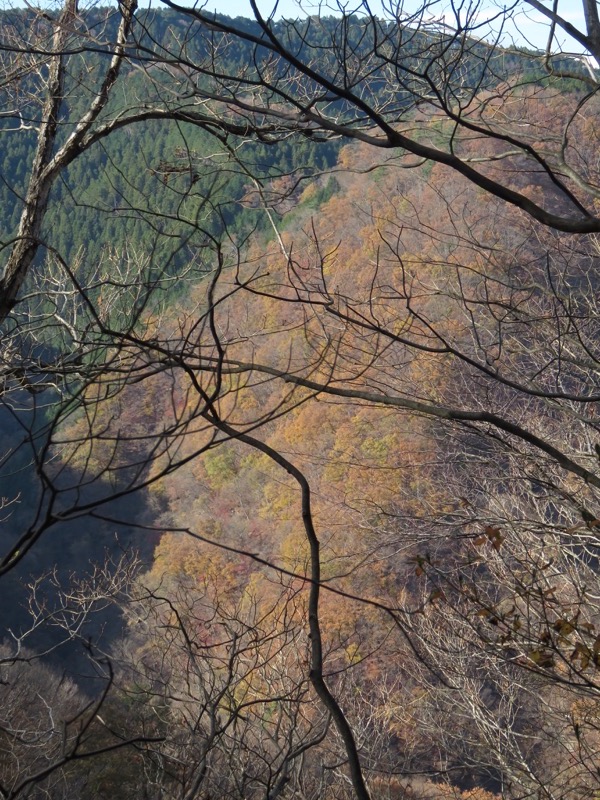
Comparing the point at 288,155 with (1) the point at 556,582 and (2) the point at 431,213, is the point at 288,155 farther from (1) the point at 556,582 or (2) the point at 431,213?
(1) the point at 556,582

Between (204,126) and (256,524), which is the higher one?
(204,126)

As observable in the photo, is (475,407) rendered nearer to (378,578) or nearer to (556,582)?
(556,582)

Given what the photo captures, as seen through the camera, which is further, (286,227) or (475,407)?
(286,227)

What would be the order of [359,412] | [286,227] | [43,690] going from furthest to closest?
[286,227]
[359,412]
[43,690]

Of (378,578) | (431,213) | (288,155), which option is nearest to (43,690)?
(378,578)

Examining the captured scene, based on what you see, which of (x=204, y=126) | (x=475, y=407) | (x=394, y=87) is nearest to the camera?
(x=204, y=126)

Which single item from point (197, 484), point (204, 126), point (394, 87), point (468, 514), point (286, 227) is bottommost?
point (197, 484)
